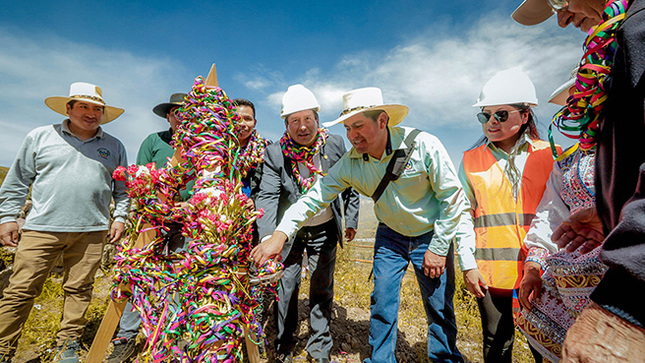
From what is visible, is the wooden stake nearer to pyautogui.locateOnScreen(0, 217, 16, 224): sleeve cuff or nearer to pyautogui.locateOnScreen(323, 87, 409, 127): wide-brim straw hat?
pyautogui.locateOnScreen(323, 87, 409, 127): wide-brim straw hat

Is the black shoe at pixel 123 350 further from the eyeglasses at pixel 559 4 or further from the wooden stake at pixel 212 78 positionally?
the eyeglasses at pixel 559 4

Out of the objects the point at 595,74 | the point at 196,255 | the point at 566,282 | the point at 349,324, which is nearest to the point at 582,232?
the point at 566,282

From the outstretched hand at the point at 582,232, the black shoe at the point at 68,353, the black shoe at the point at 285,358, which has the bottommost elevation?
the black shoe at the point at 68,353

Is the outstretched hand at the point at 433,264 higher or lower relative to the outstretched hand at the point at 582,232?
lower

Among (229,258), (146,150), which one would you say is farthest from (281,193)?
(146,150)

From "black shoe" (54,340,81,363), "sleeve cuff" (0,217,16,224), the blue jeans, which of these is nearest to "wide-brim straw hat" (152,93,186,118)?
"sleeve cuff" (0,217,16,224)

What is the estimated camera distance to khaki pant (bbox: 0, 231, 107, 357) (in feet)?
8.69

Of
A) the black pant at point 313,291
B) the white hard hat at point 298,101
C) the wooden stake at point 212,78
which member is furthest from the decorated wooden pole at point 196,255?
the black pant at point 313,291

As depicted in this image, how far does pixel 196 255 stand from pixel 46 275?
8.78 ft

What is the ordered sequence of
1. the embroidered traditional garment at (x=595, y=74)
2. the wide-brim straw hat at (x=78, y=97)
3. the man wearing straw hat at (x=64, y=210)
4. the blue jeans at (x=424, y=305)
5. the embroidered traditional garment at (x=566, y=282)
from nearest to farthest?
the embroidered traditional garment at (x=595, y=74) < the embroidered traditional garment at (x=566, y=282) < the blue jeans at (x=424, y=305) < the man wearing straw hat at (x=64, y=210) < the wide-brim straw hat at (x=78, y=97)

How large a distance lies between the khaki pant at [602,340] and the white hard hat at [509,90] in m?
Answer: 2.08

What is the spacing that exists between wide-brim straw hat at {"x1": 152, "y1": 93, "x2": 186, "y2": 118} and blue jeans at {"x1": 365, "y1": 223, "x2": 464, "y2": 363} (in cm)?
314

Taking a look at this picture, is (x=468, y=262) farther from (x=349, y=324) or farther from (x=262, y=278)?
(x=349, y=324)

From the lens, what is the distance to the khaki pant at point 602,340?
51 cm
